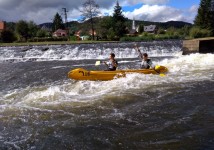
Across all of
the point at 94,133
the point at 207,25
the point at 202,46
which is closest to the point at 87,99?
the point at 94,133

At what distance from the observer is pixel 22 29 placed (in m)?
79.5

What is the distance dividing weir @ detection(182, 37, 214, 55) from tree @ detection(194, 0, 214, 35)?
45.3m

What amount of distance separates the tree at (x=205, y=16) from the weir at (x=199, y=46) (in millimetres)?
45262

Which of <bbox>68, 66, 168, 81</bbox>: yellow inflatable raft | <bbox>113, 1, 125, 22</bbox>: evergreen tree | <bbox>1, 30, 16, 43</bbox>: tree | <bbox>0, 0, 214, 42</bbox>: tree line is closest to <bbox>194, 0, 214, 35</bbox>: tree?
<bbox>0, 0, 214, 42</bbox>: tree line

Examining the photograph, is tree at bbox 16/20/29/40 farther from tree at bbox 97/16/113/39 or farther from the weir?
the weir

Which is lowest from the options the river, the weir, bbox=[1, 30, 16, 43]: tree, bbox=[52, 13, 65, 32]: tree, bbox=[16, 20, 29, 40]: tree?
the river

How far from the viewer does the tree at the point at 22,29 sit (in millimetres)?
79250

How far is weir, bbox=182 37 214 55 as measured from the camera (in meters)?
24.7

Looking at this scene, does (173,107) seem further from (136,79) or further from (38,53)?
(38,53)

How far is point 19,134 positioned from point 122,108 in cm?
308

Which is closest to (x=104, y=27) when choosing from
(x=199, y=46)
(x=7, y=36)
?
(x=7, y=36)

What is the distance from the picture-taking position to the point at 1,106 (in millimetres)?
10219

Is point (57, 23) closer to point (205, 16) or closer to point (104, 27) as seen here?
point (104, 27)

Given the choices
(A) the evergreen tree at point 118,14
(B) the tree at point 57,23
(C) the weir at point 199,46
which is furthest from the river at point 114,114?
(B) the tree at point 57,23
